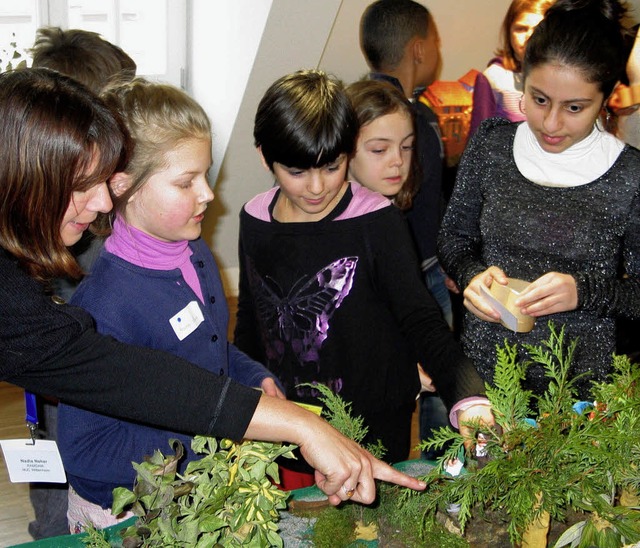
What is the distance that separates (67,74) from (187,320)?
70 centimetres

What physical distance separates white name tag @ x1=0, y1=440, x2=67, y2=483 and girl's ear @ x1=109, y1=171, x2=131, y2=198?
527 millimetres

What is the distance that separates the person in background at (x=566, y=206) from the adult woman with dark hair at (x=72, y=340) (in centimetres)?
59

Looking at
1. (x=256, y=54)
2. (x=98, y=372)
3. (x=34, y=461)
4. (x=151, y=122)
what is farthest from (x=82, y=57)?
(x=256, y=54)

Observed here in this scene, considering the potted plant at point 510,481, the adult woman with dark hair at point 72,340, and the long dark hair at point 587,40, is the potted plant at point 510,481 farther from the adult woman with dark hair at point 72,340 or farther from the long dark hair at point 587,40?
the long dark hair at point 587,40

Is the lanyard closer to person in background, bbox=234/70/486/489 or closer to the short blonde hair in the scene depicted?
the short blonde hair

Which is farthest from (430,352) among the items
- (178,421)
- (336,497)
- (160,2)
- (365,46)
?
(160,2)

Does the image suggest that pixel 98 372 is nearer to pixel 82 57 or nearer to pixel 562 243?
pixel 562 243

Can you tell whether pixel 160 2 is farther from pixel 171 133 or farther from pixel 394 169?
pixel 171 133

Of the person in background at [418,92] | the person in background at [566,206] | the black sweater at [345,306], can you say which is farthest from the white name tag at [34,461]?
the person in background at [418,92]

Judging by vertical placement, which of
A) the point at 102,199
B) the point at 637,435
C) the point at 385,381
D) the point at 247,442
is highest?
the point at 102,199

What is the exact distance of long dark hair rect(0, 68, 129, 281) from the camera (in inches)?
45.9

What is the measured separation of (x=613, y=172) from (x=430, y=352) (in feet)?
1.85

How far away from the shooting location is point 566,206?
1760mm

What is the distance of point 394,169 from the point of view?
2.35m
